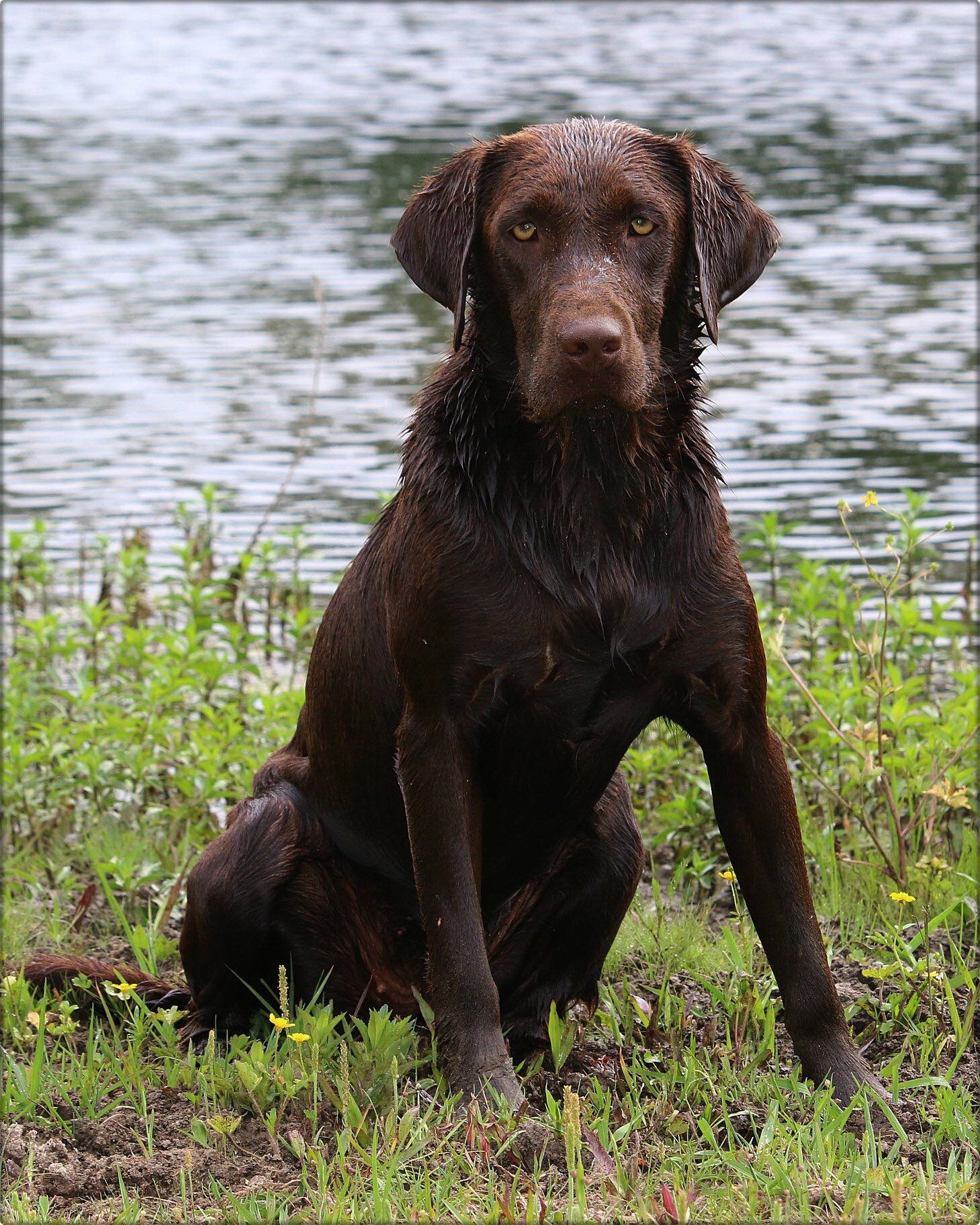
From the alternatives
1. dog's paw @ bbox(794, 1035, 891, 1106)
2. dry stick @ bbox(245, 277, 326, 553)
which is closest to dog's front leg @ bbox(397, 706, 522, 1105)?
dog's paw @ bbox(794, 1035, 891, 1106)

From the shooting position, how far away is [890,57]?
2809cm

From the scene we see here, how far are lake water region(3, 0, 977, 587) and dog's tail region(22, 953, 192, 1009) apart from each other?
12.9ft

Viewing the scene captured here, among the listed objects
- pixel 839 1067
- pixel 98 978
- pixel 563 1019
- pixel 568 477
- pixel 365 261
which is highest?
pixel 568 477

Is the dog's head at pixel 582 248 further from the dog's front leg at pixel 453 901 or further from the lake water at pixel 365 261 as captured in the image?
the lake water at pixel 365 261

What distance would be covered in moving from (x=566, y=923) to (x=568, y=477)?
1147 millimetres

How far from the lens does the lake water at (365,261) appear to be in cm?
973

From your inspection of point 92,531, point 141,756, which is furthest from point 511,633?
point 92,531

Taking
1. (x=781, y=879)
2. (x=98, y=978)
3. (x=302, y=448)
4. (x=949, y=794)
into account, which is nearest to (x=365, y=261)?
(x=302, y=448)

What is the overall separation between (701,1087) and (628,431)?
147 centimetres

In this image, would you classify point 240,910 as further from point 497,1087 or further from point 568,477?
point 568,477

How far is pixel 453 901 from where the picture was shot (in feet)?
11.8

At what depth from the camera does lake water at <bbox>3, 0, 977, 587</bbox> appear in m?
9.73

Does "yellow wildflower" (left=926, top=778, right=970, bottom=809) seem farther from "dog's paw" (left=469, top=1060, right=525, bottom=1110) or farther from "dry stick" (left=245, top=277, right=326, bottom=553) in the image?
"dry stick" (left=245, top=277, right=326, bottom=553)

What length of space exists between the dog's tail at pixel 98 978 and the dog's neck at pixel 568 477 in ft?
4.95
